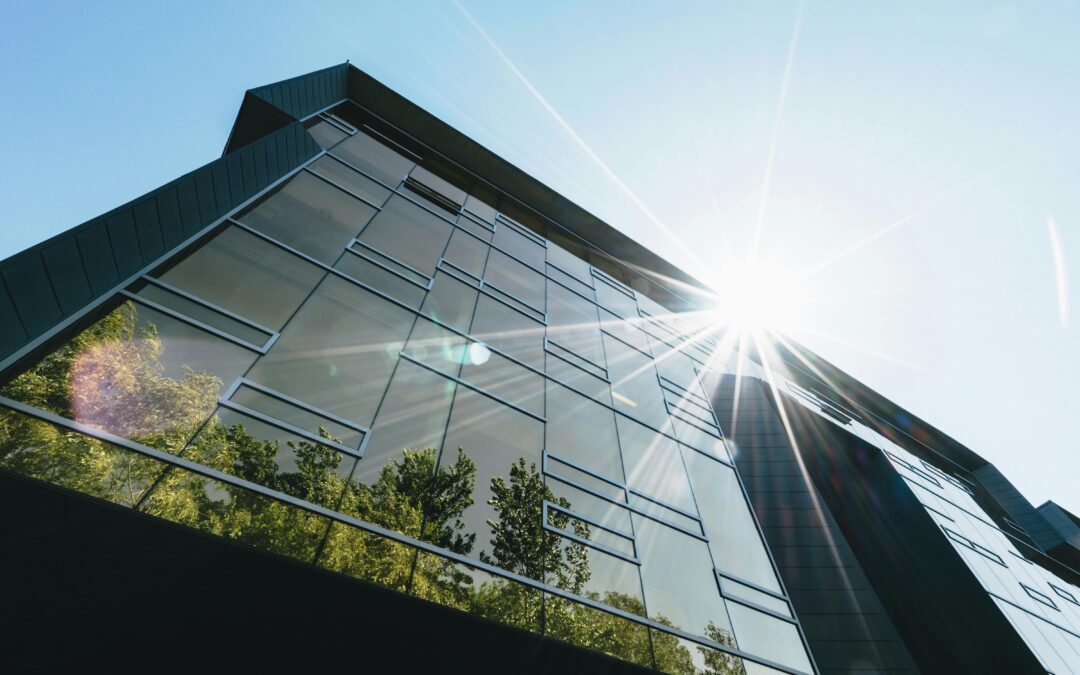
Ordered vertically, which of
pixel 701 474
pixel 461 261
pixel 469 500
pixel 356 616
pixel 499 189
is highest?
pixel 499 189

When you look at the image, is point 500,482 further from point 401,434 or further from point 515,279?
point 515,279

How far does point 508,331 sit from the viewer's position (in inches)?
393

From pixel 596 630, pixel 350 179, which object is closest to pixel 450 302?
pixel 350 179

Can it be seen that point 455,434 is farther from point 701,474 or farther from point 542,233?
point 542,233

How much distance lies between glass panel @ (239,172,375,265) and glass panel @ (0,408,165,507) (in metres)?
4.27

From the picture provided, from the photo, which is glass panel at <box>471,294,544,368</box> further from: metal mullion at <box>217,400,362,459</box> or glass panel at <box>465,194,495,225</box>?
glass panel at <box>465,194,495,225</box>

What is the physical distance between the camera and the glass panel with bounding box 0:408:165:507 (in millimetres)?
3873

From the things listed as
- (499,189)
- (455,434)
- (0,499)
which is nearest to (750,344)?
(499,189)

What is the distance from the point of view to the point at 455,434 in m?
7.04

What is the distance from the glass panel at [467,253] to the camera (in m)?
10.8

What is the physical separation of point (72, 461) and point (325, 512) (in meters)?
2.06

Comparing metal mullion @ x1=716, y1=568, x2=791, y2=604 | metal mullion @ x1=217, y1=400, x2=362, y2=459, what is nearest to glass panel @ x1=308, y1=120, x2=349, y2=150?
metal mullion @ x1=217, y1=400, x2=362, y2=459

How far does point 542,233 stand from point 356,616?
13200 mm

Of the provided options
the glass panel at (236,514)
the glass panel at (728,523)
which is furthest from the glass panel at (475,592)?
the glass panel at (728,523)
